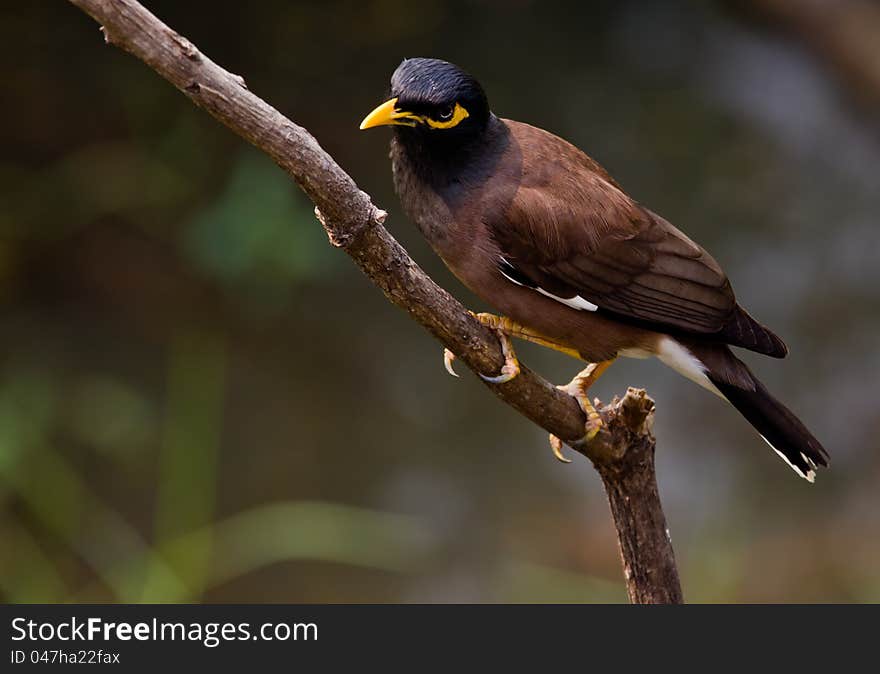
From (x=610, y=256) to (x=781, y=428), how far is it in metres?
0.68

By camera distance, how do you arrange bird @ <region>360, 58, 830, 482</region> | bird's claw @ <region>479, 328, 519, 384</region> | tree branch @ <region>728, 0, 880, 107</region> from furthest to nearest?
tree branch @ <region>728, 0, 880, 107</region>, bird @ <region>360, 58, 830, 482</region>, bird's claw @ <region>479, 328, 519, 384</region>

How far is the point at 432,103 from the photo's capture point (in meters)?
2.99

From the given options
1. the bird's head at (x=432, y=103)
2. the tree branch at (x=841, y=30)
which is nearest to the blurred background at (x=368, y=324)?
the tree branch at (x=841, y=30)

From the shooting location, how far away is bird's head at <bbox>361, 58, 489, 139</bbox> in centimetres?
297

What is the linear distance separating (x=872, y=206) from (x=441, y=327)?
168 inches

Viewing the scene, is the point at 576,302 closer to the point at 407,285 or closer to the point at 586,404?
the point at 586,404

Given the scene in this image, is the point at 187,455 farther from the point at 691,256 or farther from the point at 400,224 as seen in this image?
the point at 691,256

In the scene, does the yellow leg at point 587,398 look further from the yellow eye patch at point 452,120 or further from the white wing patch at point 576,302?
the yellow eye patch at point 452,120

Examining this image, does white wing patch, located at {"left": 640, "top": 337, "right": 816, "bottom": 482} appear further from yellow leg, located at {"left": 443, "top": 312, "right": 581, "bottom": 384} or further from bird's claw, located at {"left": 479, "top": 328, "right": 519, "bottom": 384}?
bird's claw, located at {"left": 479, "top": 328, "right": 519, "bottom": 384}

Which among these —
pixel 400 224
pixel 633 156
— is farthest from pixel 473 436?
pixel 633 156

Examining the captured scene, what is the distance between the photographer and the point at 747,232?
618 cm

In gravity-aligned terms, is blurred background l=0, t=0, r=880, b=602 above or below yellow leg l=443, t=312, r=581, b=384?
above

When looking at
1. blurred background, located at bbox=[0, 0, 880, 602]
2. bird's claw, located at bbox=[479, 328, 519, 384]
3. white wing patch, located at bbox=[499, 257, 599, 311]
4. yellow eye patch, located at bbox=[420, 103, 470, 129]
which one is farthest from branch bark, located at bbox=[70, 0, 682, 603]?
blurred background, located at bbox=[0, 0, 880, 602]

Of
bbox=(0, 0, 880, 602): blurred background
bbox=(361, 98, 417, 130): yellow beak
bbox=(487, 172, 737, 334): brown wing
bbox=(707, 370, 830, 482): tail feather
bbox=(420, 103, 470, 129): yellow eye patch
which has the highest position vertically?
bbox=(0, 0, 880, 602): blurred background
